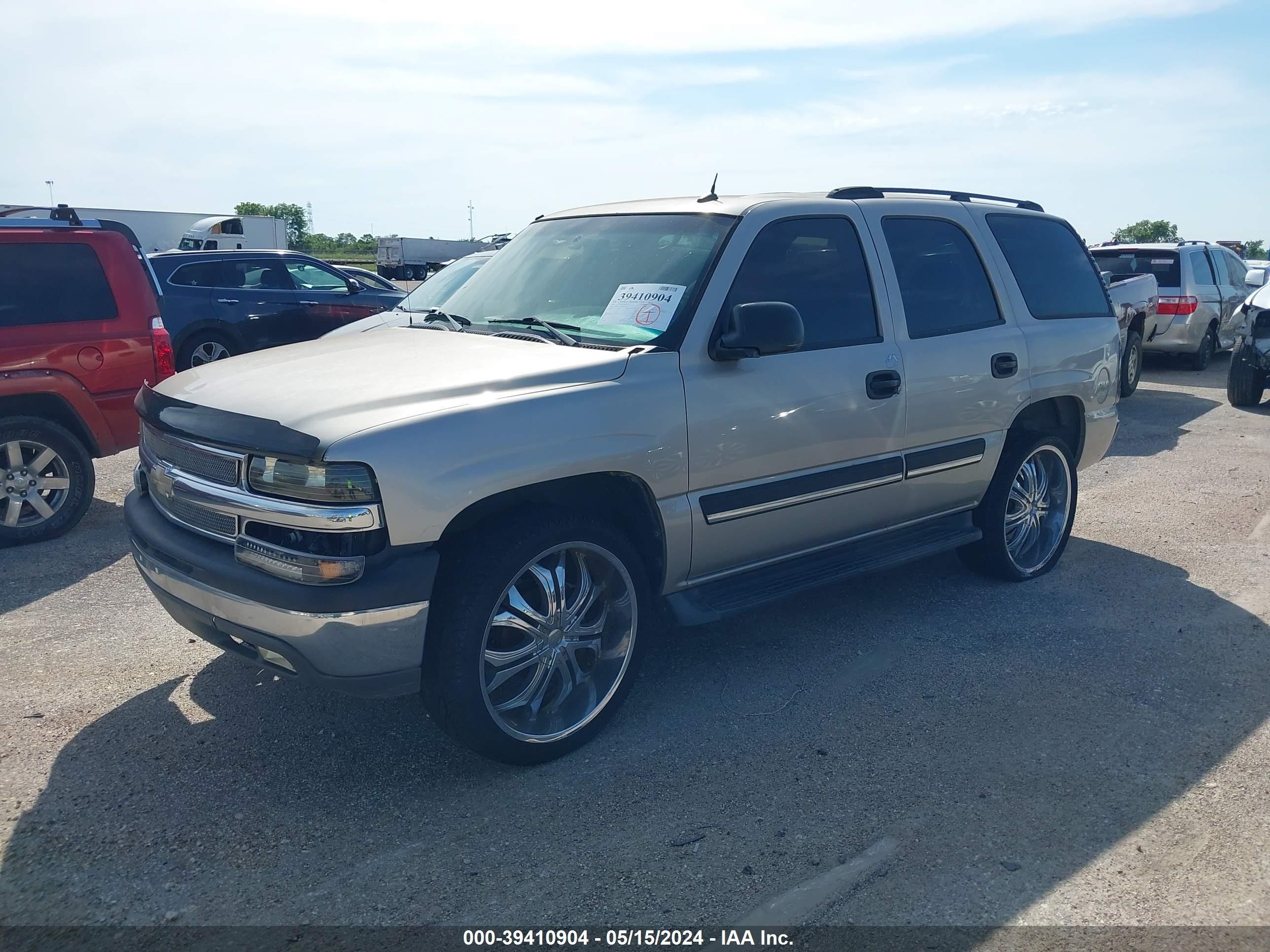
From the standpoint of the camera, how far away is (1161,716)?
413cm

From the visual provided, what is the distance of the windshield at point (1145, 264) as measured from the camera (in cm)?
1362

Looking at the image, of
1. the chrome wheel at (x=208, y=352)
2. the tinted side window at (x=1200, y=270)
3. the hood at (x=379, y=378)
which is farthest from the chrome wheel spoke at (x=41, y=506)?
the tinted side window at (x=1200, y=270)

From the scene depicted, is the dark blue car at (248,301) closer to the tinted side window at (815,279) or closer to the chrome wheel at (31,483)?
the chrome wheel at (31,483)

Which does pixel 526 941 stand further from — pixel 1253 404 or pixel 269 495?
pixel 1253 404

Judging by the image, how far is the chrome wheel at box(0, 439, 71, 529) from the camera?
6371 mm

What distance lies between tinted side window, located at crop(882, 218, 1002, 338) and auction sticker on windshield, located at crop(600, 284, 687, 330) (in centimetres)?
128

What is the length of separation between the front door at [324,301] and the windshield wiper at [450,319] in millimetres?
8364

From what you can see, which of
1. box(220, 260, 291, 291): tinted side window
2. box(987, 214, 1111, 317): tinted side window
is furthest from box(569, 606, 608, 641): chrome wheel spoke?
box(220, 260, 291, 291): tinted side window

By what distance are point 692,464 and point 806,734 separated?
1.11 m

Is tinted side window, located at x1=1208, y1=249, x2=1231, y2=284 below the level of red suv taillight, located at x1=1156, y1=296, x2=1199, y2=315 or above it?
above

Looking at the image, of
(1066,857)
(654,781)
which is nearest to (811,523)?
(654,781)

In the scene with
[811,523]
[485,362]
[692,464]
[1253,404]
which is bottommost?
[1253,404]

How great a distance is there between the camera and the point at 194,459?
3.61 m

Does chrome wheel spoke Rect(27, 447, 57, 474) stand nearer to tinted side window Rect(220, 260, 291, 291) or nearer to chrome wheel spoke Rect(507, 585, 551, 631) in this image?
chrome wheel spoke Rect(507, 585, 551, 631)
